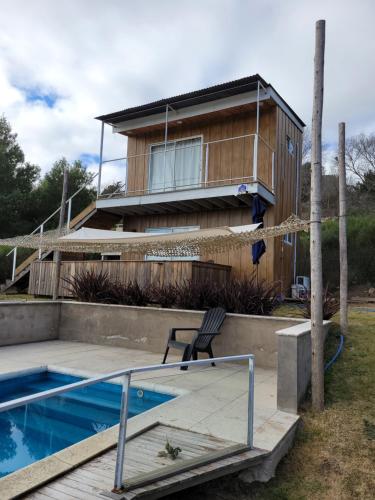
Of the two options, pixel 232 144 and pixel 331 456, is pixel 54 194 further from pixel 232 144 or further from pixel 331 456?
pixel 331 456

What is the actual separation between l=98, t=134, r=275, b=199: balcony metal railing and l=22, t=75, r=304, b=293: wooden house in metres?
0.03

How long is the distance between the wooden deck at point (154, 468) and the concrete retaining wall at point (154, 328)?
3.01 m

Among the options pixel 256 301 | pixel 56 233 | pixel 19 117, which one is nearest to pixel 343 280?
pixel 256 301

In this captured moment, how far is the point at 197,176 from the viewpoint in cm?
1137

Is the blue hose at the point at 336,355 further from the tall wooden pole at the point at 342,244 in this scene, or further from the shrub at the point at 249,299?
the shrub at the point at 249,299

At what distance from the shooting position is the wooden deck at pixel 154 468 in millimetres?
2287

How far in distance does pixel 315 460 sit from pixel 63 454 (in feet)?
6.74

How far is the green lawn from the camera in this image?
285cm

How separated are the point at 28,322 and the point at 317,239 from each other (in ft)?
19.1

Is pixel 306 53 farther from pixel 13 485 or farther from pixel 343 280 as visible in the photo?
pixel 13 485

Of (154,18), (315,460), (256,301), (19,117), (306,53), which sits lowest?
(315,460)

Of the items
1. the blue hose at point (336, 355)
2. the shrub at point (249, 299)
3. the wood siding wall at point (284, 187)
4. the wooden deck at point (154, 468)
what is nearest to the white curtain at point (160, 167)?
the wood siding wall at point (284, 187)

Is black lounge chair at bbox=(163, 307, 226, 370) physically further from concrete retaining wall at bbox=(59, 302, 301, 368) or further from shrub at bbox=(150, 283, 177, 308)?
shrub at bbox=(150, 283, 177, 308)

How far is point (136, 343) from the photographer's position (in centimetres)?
707
